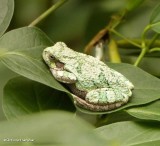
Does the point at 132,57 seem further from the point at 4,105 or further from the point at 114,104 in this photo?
the point at 4,105

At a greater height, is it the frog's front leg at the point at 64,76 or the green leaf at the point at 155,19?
the green leaf at the point at 155,19

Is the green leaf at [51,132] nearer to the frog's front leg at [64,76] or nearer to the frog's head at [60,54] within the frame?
the frog's front leg at [64,76]

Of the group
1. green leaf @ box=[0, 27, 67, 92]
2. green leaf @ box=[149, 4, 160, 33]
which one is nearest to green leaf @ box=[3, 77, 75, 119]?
green leaf @ box=[0, 27, 67, 92]

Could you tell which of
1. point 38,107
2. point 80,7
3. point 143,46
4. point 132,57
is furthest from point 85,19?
point 38,107

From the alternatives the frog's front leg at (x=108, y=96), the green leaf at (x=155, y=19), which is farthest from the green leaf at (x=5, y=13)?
the green leaf at (x=155, y=19)

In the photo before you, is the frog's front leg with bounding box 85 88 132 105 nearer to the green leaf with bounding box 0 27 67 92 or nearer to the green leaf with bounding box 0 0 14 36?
the green leaf with bounding box 0 27 67 92

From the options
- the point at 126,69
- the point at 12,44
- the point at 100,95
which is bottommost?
the point at 100,95
